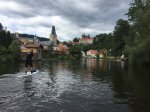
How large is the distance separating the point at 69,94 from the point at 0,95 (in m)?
5.29

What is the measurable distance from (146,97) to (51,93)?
7.45 metres

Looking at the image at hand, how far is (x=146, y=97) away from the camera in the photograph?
21.9 metres

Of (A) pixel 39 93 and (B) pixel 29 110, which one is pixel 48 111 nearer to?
(B) pixel 29 110

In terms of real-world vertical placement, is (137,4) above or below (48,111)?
above

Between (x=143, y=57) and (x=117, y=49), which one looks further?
(x=117, y=49)

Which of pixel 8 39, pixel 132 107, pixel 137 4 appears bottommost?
pixel 132 107

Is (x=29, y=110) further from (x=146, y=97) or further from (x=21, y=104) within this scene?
(x=146, y=97)

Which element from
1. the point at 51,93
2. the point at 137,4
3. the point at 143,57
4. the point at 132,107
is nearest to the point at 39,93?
the point at 51,93

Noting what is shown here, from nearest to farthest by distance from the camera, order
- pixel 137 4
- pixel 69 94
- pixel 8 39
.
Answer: pixel 69 94, pixel 137 4, pixel 8 39

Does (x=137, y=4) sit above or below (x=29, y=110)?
above

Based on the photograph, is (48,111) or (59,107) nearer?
(48,111)

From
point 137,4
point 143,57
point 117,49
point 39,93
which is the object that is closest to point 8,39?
point 117,49

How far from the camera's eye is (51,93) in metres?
22.6

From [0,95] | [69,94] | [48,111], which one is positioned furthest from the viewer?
[69,94]
